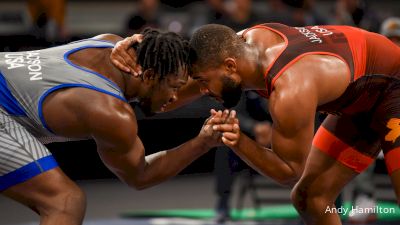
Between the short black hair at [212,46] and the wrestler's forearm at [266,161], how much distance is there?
408mm

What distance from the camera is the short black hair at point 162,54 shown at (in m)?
3.85

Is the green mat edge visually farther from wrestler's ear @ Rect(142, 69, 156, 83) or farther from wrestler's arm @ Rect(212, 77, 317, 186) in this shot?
wrestler's ear @ Rect(142, 69, 156, 83)

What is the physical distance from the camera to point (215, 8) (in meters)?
7.22

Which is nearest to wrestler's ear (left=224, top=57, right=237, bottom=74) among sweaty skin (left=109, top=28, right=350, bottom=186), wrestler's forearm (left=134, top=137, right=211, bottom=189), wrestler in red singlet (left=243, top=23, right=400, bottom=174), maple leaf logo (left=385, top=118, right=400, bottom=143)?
sweaty skin (left=109, top=28, right=350, bottom=186)

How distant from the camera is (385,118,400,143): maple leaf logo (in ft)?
13.1

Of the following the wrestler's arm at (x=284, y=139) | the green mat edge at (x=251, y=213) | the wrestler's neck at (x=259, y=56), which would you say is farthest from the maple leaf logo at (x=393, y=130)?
the green mat edge at (x=251, y=213)

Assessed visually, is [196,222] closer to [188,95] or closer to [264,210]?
[264,210]

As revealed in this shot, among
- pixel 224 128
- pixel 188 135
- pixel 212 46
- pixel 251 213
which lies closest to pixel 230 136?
pixel 224 128

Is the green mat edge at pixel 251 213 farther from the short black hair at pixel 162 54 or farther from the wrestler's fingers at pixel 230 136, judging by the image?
the short black hair at pixel 162 54

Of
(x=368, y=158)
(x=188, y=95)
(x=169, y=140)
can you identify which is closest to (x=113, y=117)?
(x=188, y=95)

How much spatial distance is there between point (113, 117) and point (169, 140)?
162 inches

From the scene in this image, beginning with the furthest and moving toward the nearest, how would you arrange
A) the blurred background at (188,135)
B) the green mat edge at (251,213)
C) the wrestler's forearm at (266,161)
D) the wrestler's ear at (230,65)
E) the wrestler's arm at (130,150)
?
1. the blurred background at (188,135)
2. the green mat edge at (251,213)
3. the wrestler's ear at (230,65)
4. the wrestler's forearm at (266,161)
5. the wrestler's arm at (130,150)

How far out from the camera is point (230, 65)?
155 inches

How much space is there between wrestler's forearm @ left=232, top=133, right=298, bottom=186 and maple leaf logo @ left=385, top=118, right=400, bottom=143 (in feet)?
1.78
